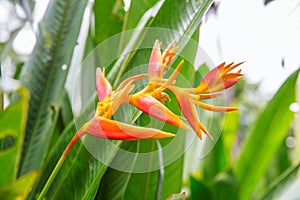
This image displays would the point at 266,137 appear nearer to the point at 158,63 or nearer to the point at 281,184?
the point at 281,184

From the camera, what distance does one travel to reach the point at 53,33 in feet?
1.82

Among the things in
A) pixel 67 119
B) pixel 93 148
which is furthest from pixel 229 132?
pixel 93 148

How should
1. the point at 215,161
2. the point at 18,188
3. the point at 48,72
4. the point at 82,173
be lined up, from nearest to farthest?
the point at 18,188, the point at 82,173, the point at 48,72, the point at 215,161

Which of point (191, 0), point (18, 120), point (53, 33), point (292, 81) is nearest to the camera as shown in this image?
point (18, 120)

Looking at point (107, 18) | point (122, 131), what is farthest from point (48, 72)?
point (122, 131)

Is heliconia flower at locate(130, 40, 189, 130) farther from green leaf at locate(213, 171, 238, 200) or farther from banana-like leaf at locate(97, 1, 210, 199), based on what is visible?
green leaf at locate(213, 171, 238, 200)

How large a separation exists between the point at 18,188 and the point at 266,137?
0.63m

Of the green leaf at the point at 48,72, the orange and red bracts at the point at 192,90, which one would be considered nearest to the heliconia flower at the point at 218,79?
the orange and red bracts at the point at 192,90

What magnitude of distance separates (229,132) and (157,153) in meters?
0.69

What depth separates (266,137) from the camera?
799 millimetres

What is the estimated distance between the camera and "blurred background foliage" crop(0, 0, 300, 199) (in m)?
0.34

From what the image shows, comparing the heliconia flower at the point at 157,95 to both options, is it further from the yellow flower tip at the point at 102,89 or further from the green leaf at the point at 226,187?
the green leaf at the point at 226,187

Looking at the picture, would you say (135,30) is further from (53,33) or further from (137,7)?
(53,33)

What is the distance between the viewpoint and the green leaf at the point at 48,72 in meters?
0.54
